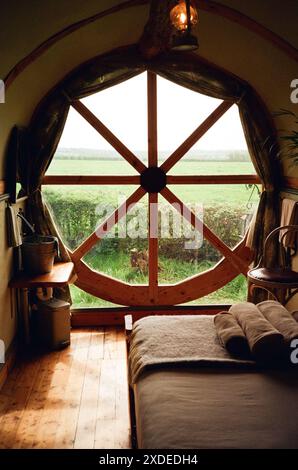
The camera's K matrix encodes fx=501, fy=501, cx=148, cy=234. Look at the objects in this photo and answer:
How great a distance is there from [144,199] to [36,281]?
1.35m

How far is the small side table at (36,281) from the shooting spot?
12.8ft

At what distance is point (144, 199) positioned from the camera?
4.72 m

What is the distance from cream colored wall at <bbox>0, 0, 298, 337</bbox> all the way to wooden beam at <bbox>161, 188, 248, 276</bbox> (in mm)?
912

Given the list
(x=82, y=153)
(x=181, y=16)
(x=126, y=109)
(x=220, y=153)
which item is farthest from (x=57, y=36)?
(x=220, y=153)

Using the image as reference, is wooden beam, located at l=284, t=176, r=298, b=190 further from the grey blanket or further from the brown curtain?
the grey blanket

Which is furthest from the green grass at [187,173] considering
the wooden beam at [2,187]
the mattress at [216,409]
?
the mattress at [216,409]

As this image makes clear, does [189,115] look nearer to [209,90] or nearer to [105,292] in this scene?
[209,90]

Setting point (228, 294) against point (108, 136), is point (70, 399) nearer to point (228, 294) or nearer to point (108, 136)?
point (228, 294)

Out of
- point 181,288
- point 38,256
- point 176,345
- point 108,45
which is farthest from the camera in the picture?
point 181,288

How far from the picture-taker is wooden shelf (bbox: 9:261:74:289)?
390cm

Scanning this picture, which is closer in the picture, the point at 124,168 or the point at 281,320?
the point at 281,320

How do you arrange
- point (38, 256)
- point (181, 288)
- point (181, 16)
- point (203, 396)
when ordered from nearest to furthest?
point (203, 396), point (181, 16), point (38, 256), point (181, 288)

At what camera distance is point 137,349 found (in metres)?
2.63

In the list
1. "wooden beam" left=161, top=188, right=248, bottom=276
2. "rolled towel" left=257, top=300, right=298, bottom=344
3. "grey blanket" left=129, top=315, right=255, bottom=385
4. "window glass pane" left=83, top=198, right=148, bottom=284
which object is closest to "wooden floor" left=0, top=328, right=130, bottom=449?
"grey blanket" left=129, top=315, right=255, bottom=385
